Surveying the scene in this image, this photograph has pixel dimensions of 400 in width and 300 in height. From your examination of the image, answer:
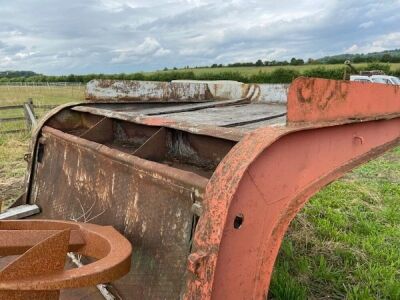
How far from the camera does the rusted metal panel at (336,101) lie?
1822mm

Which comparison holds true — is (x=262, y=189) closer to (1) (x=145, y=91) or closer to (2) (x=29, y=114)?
(1) (x=145, y=91)

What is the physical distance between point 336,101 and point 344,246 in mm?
2070

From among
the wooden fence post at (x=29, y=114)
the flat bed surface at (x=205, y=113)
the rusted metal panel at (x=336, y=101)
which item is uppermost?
the rusted metal panel at (x=336, y=101)

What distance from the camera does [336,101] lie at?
84.7 inches

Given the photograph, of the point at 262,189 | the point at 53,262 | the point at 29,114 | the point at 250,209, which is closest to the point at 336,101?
the point at 262,189

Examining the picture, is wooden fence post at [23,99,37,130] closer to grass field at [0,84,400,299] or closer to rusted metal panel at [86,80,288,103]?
grass field at [0,84,400,299]

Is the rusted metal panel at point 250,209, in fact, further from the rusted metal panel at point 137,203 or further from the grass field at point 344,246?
the grass field at point 344,246

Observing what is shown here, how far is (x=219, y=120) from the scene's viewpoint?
102 inches

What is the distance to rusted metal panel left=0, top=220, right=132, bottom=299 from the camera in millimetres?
1276

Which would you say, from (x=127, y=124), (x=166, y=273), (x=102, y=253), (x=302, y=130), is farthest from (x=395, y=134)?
(x=102, y=253)

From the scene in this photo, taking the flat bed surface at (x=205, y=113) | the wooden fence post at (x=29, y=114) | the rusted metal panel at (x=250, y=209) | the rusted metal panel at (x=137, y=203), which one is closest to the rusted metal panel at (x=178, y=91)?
the flat bed surface at (x=205, y=113)

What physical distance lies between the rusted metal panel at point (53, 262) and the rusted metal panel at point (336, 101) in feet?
3.13

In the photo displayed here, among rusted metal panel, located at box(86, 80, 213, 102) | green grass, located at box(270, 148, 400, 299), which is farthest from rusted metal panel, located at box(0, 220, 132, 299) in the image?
rusted metal panel, located at box(86, 80, 213, 102)

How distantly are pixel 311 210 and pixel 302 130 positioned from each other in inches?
123
